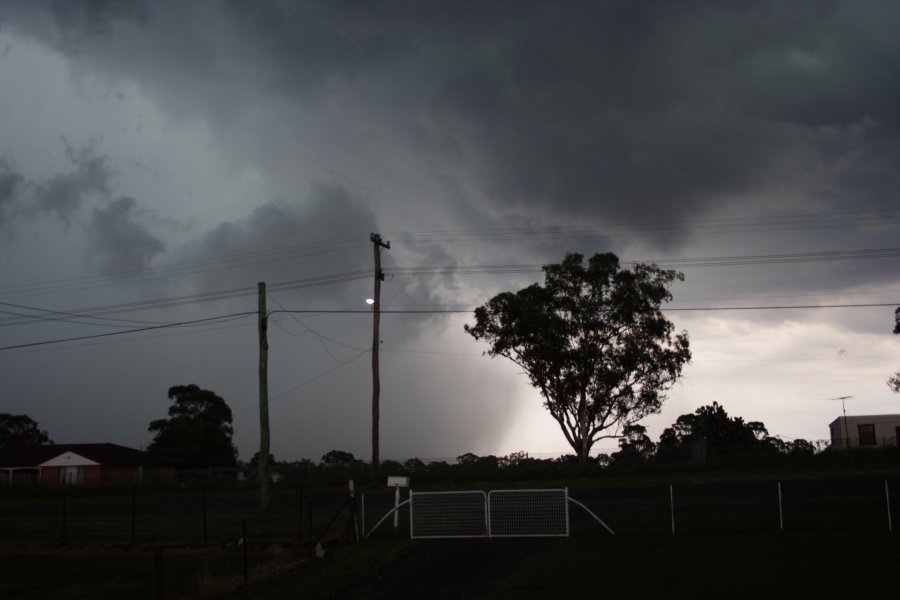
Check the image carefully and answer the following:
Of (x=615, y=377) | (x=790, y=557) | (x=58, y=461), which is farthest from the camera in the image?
(x=58, y=461)

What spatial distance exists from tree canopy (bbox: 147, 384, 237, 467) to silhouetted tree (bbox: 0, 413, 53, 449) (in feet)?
89.5

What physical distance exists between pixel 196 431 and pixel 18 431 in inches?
1373

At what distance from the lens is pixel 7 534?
28672 millimetres

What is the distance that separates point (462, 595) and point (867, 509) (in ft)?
49.7

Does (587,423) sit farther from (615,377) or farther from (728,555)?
(728,555)

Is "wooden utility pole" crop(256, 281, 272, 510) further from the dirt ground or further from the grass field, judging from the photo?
the dirt ground

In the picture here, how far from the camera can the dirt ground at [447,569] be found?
50.8ft

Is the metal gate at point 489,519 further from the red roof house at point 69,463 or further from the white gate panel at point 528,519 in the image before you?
the red roof house at point 69,463

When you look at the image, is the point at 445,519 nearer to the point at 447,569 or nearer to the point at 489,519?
the point at 489,519

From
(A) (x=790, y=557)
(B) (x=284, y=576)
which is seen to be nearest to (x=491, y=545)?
(B) (x=284, y=576)

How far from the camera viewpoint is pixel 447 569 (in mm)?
17656

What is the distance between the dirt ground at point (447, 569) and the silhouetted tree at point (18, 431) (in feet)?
317

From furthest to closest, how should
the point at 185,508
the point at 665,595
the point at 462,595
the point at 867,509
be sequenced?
the point at 185,508 < the point at 867,509 < the point at 462,595 < the point at 665,595

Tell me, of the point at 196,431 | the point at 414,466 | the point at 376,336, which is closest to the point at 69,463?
the point at 196,431
